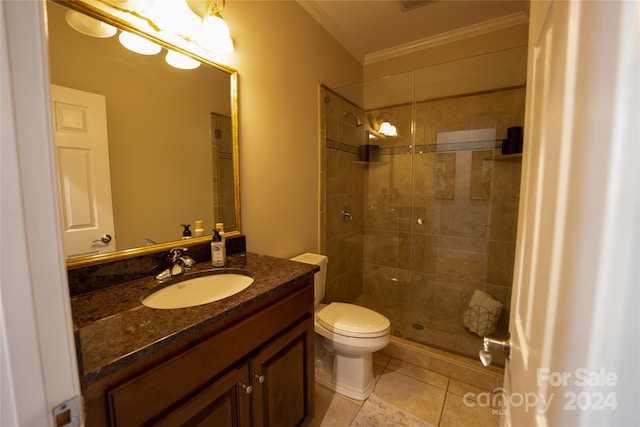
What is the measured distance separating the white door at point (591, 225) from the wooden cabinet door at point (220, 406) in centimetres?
84

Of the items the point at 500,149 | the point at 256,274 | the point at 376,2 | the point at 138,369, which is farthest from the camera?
the point at 500,149

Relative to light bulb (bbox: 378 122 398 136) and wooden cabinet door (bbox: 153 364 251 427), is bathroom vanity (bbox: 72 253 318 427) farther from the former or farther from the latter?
light bulb (bbox: 378 122 398 136)

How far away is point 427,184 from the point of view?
2.49 m

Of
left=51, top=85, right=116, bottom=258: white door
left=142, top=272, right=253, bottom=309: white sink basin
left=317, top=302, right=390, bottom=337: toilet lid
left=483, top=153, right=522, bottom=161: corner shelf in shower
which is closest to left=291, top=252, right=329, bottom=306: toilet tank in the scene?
left=317, top=302, right=390, bottom=337: toilet lid

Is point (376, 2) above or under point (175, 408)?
above

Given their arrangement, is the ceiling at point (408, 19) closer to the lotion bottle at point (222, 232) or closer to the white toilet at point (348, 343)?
the lotion bottle at point (222, 232)

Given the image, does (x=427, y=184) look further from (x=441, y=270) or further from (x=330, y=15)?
(x=330, y=15)

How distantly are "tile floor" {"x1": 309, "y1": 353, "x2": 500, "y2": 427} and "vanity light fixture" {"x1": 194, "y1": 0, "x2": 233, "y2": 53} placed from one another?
2.05 metres

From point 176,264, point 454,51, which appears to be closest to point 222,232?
point 176,264

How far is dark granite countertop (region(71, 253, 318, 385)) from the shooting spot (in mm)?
613

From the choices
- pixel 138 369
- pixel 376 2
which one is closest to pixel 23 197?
pixel 138 369

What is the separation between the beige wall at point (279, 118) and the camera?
1.54m

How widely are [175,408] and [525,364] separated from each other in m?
0.88

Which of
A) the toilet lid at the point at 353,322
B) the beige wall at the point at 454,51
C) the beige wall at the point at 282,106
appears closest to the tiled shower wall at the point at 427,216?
the beige wall at the point at 282,106
